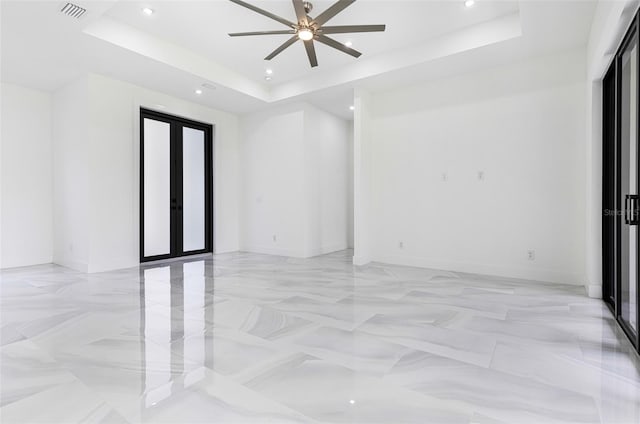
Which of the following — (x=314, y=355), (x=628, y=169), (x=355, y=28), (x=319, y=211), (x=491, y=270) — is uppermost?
(x=355, y=28)

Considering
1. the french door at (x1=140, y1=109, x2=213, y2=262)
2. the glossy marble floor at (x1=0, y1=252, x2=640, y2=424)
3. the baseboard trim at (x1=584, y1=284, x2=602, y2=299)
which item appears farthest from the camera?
the french door at (x1=140, y1=109, x2=213, y2=262)

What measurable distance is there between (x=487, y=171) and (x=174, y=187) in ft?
18.2

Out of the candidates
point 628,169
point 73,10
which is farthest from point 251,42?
point 628,169

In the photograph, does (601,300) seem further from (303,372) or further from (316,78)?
(316,78)

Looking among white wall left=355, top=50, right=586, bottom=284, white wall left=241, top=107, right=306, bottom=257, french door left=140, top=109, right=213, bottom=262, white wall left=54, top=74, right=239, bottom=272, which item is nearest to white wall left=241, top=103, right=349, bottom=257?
white wall left=241, top=107, right=306, bottom=257

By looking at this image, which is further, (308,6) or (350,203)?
(350,203)

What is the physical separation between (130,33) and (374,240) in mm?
4833

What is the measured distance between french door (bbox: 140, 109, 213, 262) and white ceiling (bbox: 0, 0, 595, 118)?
2.95 feet

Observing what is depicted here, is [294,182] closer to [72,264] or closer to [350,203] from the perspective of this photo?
[350,203]

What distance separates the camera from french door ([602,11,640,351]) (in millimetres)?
2492

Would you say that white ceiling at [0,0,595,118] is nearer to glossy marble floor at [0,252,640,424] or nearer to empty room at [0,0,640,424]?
empty room at [0,0,640,424]

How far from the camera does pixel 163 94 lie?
6168 millimetres

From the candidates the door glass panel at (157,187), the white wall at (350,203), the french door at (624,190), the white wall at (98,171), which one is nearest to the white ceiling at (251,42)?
the white wall at (98,171)

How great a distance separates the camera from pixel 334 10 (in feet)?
11.0
